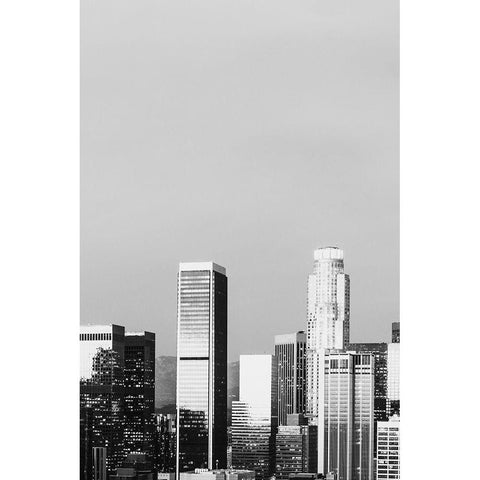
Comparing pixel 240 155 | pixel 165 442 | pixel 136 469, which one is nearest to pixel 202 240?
pixel 240 155

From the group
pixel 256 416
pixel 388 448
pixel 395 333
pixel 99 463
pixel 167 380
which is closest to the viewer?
pixel 395 333

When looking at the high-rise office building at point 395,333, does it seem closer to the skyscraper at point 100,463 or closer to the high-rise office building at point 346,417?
the high-rise office building at point 346,417

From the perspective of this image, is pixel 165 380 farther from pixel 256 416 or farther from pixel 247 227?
pixel 247 227

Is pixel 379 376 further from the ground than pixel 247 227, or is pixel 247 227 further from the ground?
pixel 247 227

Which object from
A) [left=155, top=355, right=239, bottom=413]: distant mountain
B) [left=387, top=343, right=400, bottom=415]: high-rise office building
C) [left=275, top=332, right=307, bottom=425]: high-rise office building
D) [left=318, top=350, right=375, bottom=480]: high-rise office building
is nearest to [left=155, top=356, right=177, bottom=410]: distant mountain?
[left=155, top=355, right=239, bottom=413]: distant mountain

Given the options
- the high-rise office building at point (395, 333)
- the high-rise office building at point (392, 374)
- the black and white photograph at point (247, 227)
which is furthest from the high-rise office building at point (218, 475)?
the high-rise office building at point (395, 333)
